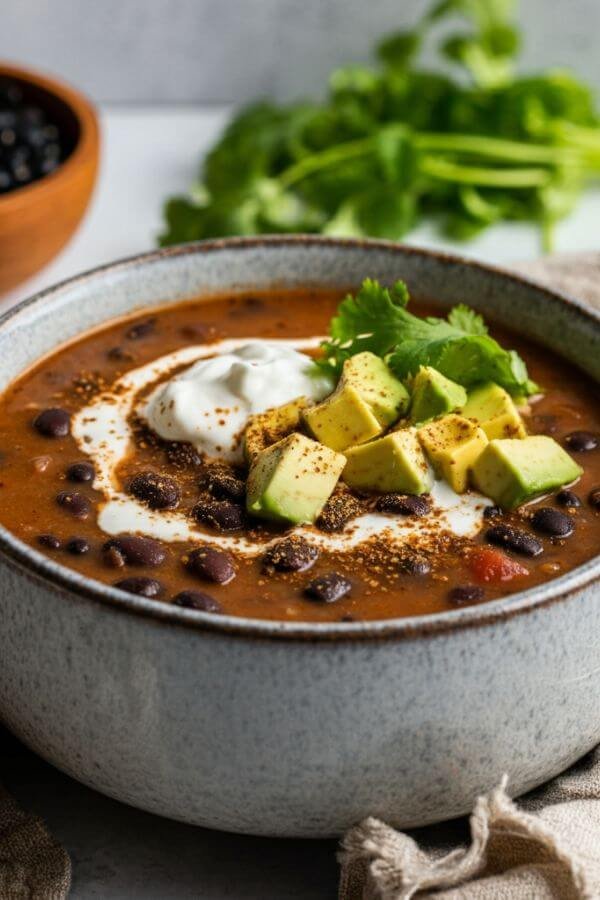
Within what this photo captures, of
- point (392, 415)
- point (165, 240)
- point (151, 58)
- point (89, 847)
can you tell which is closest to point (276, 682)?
point (89, 847)

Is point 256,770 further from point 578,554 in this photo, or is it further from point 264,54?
point 264,54

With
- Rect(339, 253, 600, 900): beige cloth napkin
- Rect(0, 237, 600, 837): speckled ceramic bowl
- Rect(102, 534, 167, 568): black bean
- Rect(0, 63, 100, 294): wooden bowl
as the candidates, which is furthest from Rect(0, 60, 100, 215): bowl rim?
Rect(339, 253, 600, 900): beige cloth napkin

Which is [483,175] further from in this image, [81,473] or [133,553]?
[133,553]

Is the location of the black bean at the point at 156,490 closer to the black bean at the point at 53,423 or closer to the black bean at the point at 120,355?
the black bean at the point at 53,423

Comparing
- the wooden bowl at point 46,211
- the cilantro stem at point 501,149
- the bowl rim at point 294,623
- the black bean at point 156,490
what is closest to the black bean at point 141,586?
the bowl rim at point 294,623

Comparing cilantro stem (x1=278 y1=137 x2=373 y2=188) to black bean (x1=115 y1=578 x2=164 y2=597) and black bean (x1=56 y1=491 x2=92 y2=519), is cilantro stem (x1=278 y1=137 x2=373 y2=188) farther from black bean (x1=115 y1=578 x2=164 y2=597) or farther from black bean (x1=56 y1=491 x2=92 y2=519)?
black bean (x1=115 y1=578 x2=164 y2=597)
